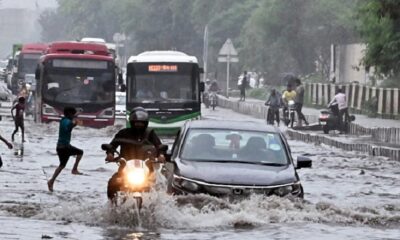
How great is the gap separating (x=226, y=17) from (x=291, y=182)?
77783 millimetres

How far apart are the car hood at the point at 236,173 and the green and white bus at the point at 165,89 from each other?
22702 millimetres

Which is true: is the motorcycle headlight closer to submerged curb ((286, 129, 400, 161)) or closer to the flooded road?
the flooded road

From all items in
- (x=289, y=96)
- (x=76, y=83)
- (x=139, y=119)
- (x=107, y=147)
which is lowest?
(x=289, y=96)

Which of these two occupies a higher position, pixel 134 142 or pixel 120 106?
pixel 134 142

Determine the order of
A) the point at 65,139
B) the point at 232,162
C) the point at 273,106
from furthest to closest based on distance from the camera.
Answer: the point at 273,106
the point at 65,139
the point at 232,162

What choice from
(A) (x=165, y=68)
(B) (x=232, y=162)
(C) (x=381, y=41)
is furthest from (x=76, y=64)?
(B) (x=232, y=162)

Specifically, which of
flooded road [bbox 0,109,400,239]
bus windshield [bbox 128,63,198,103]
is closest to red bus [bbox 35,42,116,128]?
bus windshield [bbox 128,63,198,103]

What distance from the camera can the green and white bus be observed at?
3981 cm

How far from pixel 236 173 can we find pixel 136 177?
1.53m

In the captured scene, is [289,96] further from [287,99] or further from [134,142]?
[134,142]

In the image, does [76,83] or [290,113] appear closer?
[76,83]

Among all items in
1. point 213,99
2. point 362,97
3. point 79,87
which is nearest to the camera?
point 79,87

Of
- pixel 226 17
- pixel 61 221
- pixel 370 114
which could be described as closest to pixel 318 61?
pixel 226 17

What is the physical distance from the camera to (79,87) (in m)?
43.1
